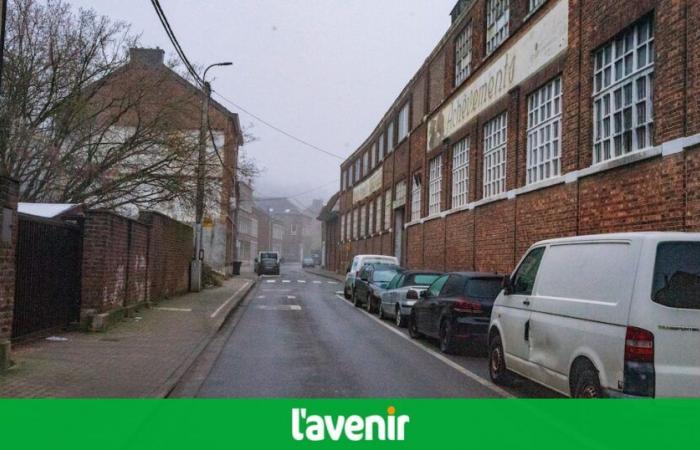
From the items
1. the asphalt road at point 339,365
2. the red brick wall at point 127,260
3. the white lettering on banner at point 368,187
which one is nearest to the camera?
the asphalt road at point 339,365

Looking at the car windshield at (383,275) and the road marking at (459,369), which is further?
the car windshield at (383,275)

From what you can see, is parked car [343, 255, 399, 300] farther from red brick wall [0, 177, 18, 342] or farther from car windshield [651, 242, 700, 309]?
car windshield [651, 242, 700, 309]

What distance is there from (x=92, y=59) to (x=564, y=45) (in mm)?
13251

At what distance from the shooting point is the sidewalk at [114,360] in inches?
302

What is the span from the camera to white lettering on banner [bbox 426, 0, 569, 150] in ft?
51.4

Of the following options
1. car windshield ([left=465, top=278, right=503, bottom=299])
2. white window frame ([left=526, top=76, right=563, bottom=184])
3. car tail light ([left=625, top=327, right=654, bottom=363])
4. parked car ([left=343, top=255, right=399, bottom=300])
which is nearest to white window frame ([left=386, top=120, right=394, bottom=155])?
parked car ([left=343, top=255, right=399, bottom=300])

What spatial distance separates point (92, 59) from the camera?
20578mm

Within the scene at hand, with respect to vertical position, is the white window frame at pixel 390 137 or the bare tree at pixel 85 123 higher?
the white window frame at pixel 390 137

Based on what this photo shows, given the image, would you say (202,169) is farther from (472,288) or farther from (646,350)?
(646,350)

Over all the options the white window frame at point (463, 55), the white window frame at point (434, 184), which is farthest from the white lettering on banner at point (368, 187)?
the white window frame at point (463, 55)

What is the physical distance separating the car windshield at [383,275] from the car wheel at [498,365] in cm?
1161

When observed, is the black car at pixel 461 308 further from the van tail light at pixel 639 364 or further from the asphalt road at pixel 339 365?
the van tail light at pixel 639 364

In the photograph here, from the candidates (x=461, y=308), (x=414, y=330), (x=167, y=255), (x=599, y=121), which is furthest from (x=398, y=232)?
(x=461, y=308)

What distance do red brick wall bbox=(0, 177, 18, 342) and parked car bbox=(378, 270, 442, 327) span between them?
8530mm
